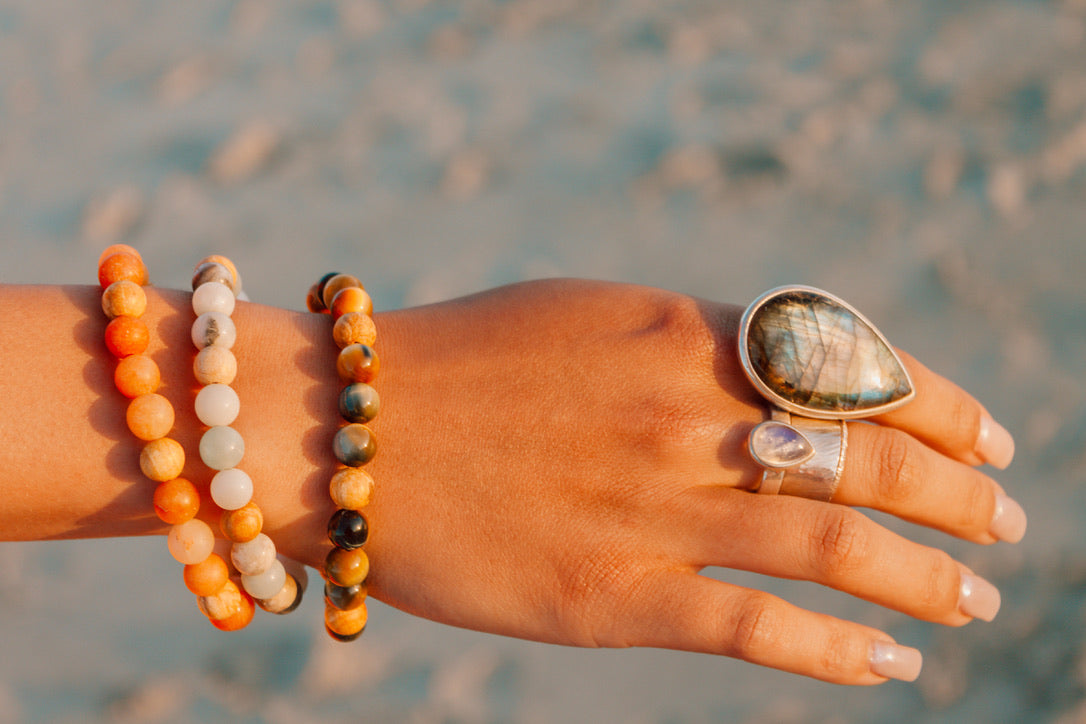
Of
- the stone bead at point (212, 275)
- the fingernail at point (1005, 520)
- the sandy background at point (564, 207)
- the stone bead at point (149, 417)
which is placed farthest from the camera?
the sandy background at point (564, 207)

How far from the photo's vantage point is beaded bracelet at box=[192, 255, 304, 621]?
4.08 feet

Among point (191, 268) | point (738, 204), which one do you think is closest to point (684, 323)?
point (738, 204)

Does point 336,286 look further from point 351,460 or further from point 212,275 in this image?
point 351,460

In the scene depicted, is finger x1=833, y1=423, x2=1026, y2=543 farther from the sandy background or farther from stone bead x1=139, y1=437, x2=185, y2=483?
stone bead x1=139, y1=437, x2=185, y2=483

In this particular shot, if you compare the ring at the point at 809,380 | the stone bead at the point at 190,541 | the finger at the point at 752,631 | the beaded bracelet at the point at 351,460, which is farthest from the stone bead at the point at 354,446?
the ring at the point at 809,380

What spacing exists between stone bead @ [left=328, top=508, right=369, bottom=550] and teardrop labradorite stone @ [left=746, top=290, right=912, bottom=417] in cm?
62

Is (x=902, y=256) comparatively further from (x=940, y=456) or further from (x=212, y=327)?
(x=212, y=327)

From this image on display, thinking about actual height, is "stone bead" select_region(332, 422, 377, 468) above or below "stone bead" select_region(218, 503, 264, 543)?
above

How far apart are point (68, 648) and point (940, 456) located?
6.32 ft

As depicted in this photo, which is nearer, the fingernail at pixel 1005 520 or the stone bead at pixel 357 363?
the stone bead at pixel 357 363

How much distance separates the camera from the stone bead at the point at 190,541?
128 centimetres

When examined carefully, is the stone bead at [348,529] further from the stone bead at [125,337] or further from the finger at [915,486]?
the finger at [915,486]

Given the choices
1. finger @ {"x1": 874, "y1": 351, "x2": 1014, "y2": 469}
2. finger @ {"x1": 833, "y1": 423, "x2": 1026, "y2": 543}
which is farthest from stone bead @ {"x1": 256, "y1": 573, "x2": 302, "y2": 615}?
finger @ {"x1": 874, "y1": 351, "x2": 1014, "y2": 469}

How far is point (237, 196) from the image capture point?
279 centimetres
